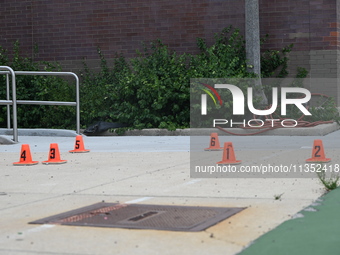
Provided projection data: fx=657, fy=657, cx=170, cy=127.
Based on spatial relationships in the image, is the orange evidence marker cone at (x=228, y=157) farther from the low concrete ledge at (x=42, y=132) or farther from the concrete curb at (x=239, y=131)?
the low concrete ledge at (x=42, y=132)

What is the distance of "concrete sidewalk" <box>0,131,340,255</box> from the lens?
17.3 feet

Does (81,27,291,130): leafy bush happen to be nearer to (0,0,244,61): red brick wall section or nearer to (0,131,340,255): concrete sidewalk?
(0,0,244,61): red brick wall section

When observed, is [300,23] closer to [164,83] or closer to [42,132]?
[164,83]

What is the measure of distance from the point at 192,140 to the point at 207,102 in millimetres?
1687

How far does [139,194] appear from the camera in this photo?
7.70m

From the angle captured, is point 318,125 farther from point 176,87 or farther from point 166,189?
point 166,189

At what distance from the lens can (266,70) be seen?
1773cm

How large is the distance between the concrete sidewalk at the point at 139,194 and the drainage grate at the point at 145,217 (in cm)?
15

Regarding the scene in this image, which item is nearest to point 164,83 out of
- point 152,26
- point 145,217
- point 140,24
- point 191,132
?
point 191,132

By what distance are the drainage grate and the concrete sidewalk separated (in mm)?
148

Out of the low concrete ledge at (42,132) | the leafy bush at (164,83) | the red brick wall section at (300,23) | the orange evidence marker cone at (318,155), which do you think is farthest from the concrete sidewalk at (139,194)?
the red brick wall section at (300,23)

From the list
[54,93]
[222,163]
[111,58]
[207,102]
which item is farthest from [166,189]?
[111,58]

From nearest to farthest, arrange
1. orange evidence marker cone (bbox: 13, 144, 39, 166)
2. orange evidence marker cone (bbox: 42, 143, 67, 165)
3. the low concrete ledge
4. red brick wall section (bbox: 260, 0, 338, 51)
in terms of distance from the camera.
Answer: orange evidence marker cone (bbox: 13, 144, 39, 166) < orange evidence marker cone (bbox: 42, 143, 67, 165) < the low concrete ledge < red brick wall section (bbox: 260, 0, 338, 51)

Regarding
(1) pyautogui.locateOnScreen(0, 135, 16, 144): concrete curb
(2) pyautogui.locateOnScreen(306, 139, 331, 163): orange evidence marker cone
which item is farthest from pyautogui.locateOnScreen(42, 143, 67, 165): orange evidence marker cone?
(2) pyautogui.locateOnScreen(306, 139, 331, 163): orange evidence marker cone
